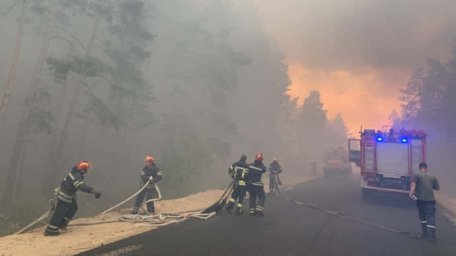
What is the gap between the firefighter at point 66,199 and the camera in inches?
327

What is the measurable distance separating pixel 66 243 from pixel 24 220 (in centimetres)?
785

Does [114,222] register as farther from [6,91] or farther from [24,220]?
[6,91]

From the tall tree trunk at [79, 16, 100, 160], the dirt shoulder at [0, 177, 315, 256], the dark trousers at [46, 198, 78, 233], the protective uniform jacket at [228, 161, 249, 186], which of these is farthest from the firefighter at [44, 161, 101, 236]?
the tall tree trunk at [79, 16, 100, 160]

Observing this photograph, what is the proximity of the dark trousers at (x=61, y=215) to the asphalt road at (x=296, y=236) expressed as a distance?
163 cm

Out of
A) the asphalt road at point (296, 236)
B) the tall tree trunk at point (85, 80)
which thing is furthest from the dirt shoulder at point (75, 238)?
→ the tall tree trunk at point (85, 80)

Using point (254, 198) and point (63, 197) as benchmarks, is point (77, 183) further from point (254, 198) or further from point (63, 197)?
point (254, 198)

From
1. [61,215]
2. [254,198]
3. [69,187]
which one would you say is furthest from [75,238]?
[254,198]

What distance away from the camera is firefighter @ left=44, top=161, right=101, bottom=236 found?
27.2ft

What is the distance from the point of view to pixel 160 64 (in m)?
33.8

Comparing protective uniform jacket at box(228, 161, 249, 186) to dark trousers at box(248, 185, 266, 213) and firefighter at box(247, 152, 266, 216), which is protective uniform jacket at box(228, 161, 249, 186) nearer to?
firefighter at box(247, 152, 266, 216)

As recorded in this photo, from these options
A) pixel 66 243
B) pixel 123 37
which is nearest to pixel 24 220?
pixel 66 243

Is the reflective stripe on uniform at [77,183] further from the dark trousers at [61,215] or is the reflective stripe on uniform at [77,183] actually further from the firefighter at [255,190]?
the firefighter at [255,190]

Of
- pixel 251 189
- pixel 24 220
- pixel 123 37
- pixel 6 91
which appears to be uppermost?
pixel 123 37

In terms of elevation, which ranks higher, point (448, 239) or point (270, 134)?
point (270, 134)
